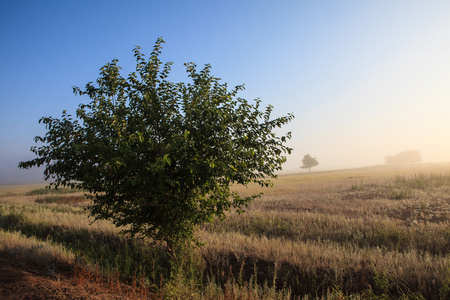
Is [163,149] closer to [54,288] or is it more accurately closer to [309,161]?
[54,288]

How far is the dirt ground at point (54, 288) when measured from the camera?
4.05 metres

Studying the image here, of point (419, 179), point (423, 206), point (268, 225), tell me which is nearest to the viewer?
point (268, 225)

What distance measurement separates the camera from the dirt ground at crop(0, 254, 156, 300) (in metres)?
4.05

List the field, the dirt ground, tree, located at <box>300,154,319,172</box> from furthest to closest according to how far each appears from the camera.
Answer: tree, located at <box>300,154,319,172</box>
the field
the dirt ground

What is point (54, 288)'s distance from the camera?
4266 millimetres

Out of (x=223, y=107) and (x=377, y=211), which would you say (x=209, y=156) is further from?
(x=377, y=211)

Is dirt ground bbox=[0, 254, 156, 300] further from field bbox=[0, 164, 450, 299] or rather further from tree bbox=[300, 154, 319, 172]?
tree bbox=[300, 154, 319, 172]

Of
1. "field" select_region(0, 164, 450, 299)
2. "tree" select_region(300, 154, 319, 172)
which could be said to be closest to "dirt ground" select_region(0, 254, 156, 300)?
"field" select_region(0, 164, 450, 299)

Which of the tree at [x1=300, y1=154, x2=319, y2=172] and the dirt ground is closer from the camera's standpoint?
the dirt ground

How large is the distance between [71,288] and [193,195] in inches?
116

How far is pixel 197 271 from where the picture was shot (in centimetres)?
650

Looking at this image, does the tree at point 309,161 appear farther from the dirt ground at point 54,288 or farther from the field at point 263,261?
the dirt ground at point 54,288

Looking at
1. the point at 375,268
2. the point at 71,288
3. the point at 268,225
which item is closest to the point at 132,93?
the point at 71,288

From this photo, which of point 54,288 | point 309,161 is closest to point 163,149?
point 54,288
